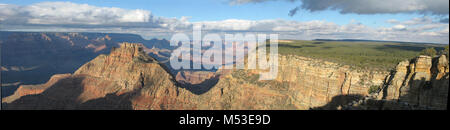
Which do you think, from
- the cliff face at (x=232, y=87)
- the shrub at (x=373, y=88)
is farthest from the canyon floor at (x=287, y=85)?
the shrub at (x=373, y=88)

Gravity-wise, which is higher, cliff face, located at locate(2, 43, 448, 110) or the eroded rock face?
the eroded rock face

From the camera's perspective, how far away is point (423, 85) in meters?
18.9

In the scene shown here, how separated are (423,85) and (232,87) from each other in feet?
152

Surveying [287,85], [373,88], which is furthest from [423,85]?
[287,85]

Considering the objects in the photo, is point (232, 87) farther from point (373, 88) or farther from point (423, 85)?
point (423, 85)

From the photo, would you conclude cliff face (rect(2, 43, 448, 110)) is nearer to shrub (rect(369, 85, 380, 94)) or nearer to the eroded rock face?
the eroded rock face

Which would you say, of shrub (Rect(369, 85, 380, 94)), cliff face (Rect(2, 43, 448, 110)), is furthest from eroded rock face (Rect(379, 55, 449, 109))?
shrub (Rect(369, 85, 380, 94))

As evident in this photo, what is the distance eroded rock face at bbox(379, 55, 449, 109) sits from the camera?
17328 millimetres

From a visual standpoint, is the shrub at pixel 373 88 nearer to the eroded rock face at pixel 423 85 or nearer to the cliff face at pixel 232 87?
the cliff face at pixel 232 87
